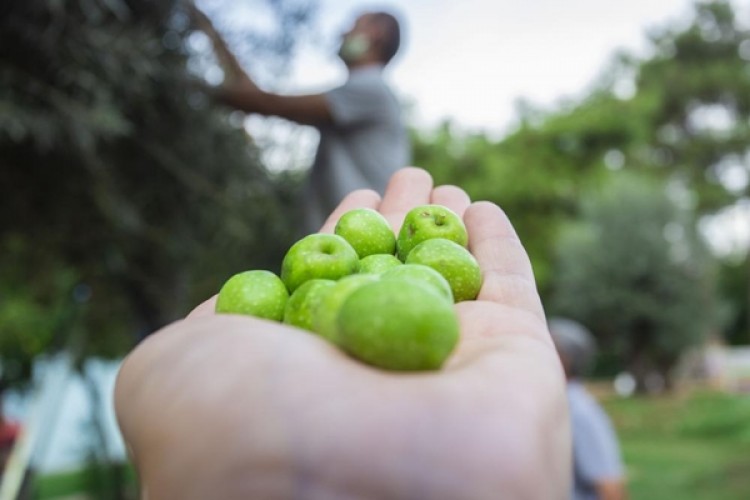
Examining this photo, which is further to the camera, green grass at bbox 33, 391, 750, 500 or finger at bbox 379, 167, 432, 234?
green grass at bbox 33, 391, 750, 500

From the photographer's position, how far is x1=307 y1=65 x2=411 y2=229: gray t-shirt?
13.5 feet

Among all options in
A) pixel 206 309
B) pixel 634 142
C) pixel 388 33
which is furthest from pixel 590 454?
pixel 634 142

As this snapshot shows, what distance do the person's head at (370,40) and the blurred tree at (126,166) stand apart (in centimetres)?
29

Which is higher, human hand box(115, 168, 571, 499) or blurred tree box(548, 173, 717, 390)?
blurred tree box(548, 173, 717, 390)

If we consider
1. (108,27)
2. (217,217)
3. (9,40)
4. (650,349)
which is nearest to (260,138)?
(217,217)

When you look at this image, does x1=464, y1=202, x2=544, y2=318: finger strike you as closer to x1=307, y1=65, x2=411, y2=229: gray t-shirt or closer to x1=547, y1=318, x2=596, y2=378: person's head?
x1=307, y1=65, x2=411, y2=229: gray t-shirt

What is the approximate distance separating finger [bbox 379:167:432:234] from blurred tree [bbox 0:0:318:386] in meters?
1.11

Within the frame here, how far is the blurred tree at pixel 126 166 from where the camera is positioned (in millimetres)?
3102

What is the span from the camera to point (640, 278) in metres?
24.0

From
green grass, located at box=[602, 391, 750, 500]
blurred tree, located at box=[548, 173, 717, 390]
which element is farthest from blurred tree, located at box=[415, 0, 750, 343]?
green grass, located at box=[602, 391, 750, 500]

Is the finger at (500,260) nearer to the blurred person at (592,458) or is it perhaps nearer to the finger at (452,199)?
the finger at (452,199)

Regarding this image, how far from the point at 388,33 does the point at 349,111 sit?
2.10 ft

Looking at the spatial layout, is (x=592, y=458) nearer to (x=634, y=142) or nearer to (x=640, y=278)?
(x=640, y=278)

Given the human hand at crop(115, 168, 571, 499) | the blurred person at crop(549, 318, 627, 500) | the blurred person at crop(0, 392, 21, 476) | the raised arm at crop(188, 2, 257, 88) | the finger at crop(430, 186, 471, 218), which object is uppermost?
the raised arm at crop(188, 2, 257, 88)
